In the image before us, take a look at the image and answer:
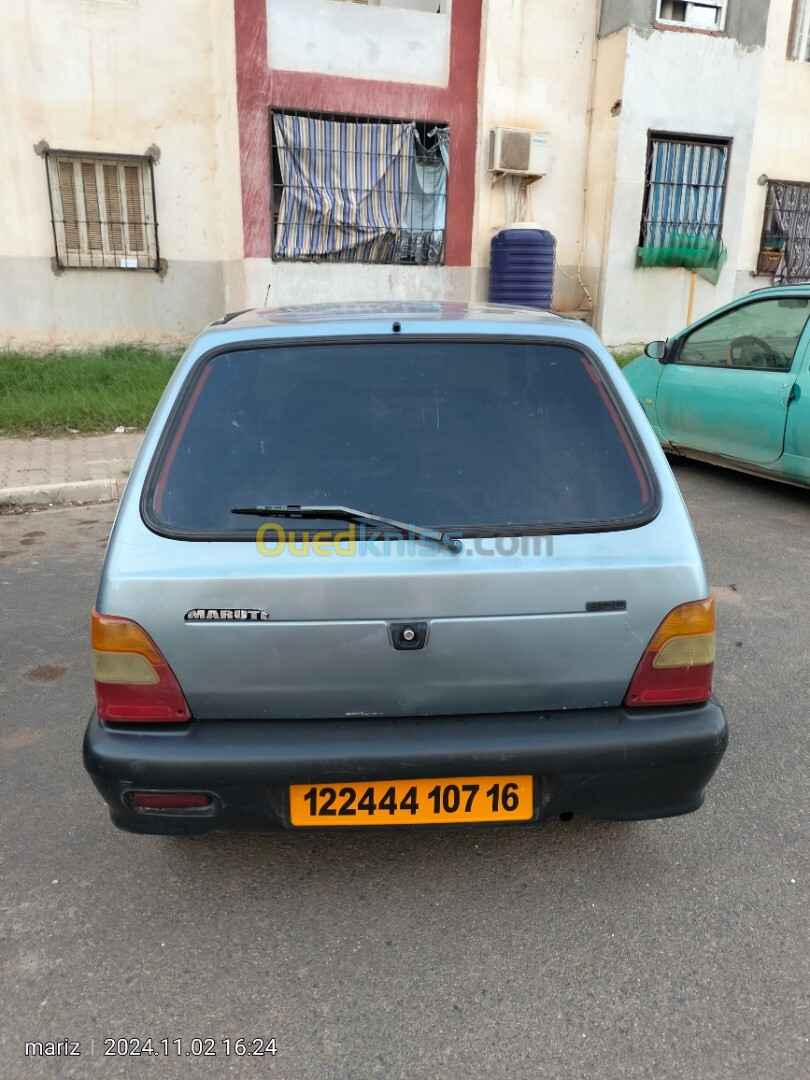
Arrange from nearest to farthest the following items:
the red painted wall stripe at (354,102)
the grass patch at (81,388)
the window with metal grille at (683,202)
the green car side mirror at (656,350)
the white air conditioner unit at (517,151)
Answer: the green car side mirror at (656,350)
the grass patch at (81,388)
the red painted wall stripe at (354,102)
the white air conditioner unit at (517,151)
the window with metal grille at (683,202)

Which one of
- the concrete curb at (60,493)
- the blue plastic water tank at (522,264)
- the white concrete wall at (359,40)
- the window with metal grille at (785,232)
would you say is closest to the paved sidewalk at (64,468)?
the concrete curb at (60,493)

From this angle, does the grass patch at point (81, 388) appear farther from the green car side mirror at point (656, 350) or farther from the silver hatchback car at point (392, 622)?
the silver hatchback car at point (392, 622)

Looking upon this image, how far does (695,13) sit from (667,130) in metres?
1.66

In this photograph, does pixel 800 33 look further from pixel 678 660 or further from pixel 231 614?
pixel 231 614

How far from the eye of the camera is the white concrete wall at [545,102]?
10453 millimetres

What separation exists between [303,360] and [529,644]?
97 centimetres

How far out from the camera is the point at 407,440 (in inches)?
84.8

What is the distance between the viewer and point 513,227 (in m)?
10.7

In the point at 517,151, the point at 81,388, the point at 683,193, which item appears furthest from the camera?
the point at 683,193

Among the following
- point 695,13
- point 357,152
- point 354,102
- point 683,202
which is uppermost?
point 695,13

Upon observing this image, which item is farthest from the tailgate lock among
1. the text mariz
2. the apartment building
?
the apartment building

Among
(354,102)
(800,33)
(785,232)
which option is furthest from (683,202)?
(354,102)

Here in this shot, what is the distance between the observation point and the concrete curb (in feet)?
20.0

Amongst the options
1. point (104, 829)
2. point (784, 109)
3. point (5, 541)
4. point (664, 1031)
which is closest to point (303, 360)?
point (104, 829)
